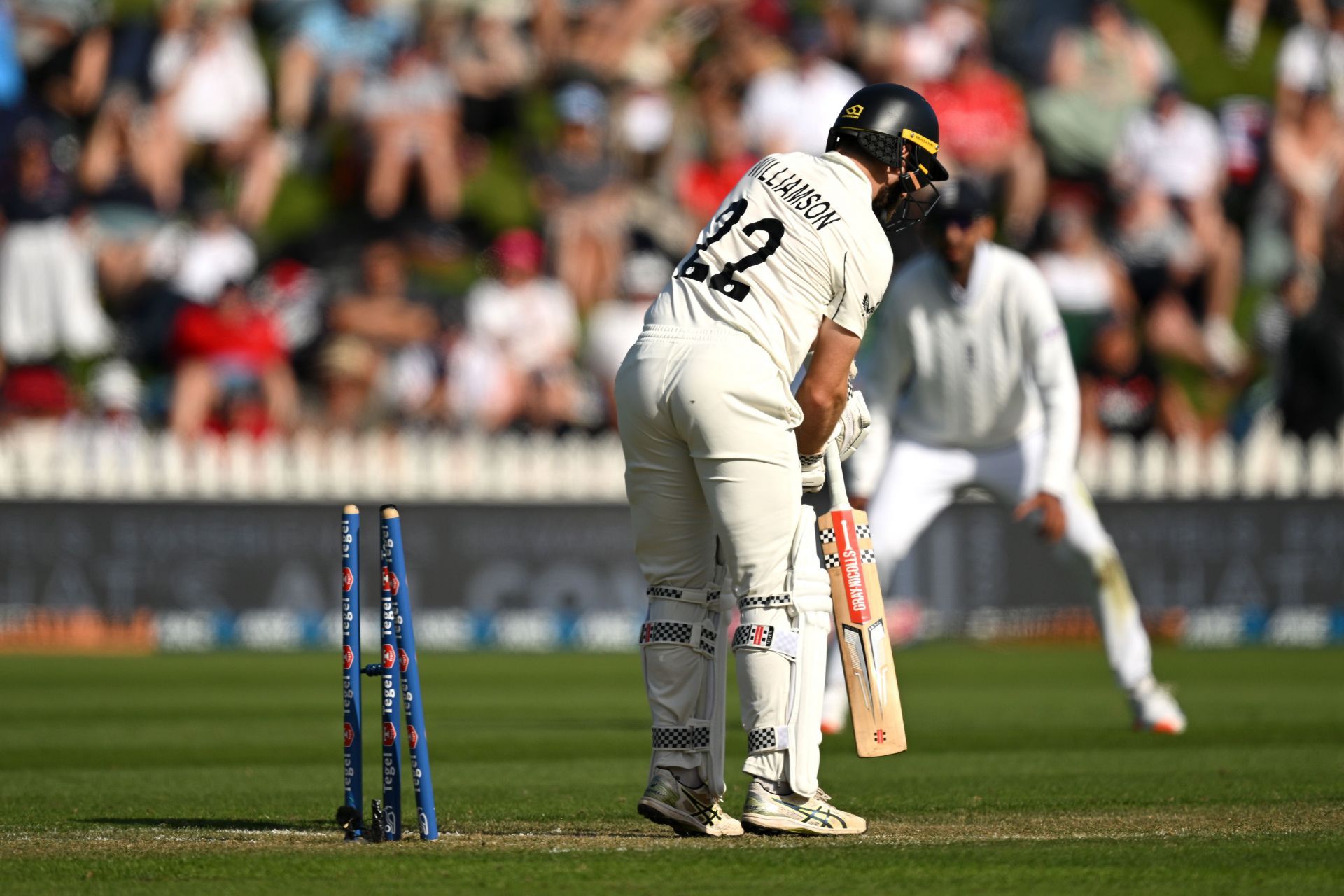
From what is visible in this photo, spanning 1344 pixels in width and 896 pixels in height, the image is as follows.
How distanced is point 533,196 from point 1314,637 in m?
8.44

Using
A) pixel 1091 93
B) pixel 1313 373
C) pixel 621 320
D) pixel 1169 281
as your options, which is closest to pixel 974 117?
pixel 1091 93

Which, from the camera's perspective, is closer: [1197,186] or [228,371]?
[228,371]

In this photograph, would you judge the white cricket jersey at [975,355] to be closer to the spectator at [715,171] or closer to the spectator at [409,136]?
the spectator at [715,171]

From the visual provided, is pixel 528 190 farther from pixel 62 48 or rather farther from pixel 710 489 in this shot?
pixel 710 489

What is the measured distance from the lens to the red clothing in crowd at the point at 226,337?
18.1m

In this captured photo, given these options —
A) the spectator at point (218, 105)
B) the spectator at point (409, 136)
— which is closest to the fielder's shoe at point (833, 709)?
the spectator at point (409, 136)

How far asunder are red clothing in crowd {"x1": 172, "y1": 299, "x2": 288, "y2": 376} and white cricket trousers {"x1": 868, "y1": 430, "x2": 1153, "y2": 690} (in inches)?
349

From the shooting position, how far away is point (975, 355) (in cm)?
1042

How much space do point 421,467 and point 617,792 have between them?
10.4 meters

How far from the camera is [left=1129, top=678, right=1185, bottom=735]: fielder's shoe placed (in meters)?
10.1

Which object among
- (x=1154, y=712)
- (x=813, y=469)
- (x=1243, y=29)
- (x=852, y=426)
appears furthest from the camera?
(x=1243, y=29)

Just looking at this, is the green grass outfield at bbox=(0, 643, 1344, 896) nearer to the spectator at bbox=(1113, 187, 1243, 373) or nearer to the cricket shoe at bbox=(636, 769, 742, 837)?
the cricket shoe at bbox=(636, 769, 742, 837)

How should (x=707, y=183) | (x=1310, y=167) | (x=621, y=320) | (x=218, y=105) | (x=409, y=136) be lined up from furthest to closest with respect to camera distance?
(x=1310, y=167), (x=218, y=105), (x=707, y=183), (x=409, y=136), (x=621, y=320)

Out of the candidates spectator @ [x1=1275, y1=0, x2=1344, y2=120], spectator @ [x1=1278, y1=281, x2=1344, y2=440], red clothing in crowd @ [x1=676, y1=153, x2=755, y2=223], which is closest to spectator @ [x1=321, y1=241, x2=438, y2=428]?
red clothing in crowd @ [x1=676, y1=153, x2=755, y2=223]
